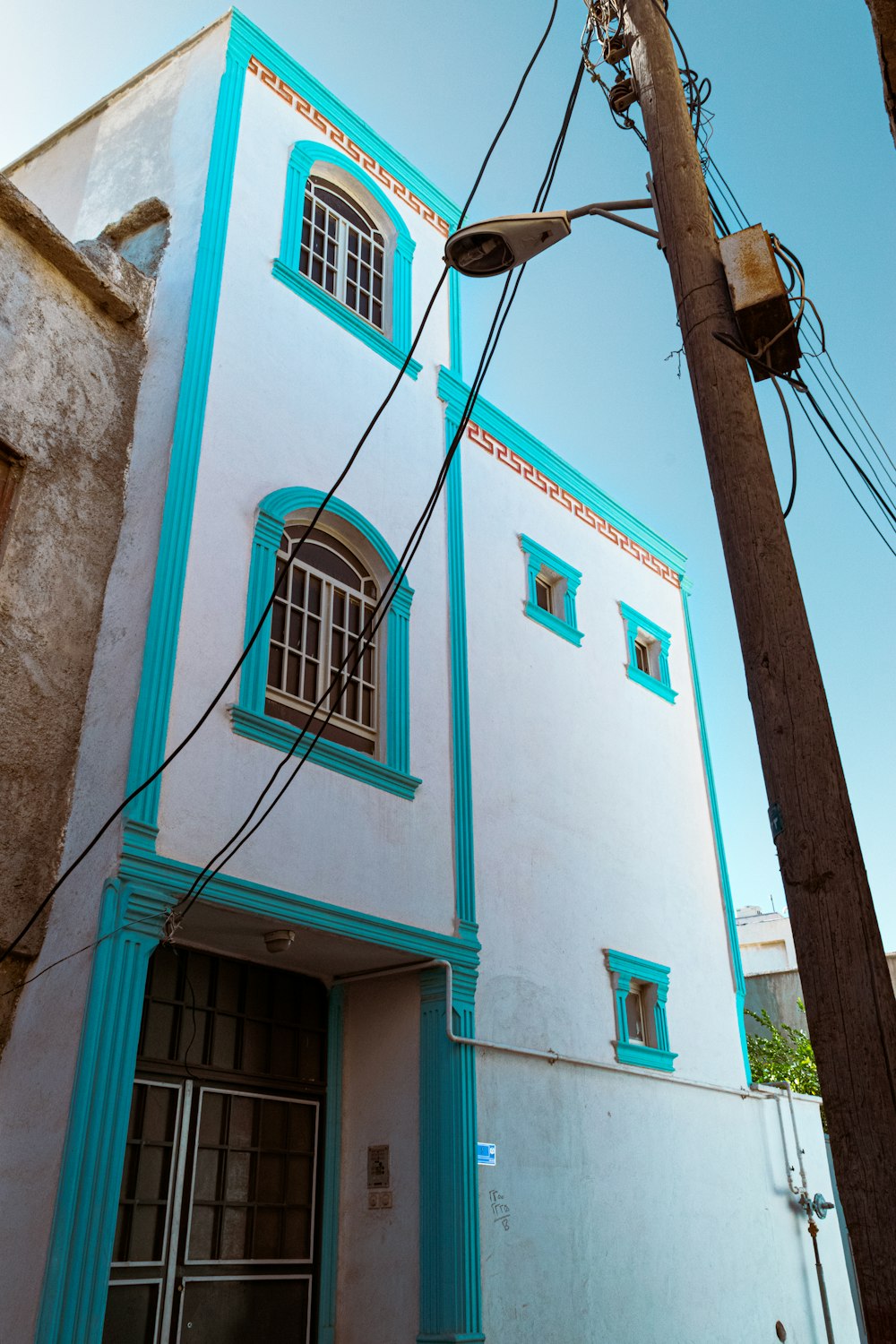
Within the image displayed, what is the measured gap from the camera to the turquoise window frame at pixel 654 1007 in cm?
1120

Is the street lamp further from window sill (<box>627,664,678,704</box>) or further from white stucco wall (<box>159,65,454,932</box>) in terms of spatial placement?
window sill (<box>627,664,678,704</box>)

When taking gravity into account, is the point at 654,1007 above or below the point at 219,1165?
above

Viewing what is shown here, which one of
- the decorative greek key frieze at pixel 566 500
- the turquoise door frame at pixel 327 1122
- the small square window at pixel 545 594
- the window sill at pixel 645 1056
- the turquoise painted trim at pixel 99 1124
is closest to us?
the turquoise painted trim at pixel 99 1124

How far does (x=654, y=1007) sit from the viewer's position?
11961 millimetres

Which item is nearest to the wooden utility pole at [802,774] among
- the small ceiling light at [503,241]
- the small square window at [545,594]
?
the small ceiling light at [503,241]

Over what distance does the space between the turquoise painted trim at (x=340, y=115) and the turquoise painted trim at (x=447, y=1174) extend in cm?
881

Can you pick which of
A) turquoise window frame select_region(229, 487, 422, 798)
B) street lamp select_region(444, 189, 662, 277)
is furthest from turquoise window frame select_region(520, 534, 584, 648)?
street lamp select_region(444, 189, 662, 277)

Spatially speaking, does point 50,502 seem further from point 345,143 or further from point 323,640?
point 345,143

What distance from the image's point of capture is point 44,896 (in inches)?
280

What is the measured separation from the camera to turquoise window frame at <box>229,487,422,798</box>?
8.31m

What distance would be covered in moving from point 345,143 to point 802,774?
10.1 meters

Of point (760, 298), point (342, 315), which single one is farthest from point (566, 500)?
point (760, 298)

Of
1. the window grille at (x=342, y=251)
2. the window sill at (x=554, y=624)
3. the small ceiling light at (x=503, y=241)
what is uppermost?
the window grille at (x=342, y=251)

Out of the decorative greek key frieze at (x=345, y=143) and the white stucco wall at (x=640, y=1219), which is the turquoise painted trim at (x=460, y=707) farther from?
the decorative greek key frieze at (x=345, y=143)
